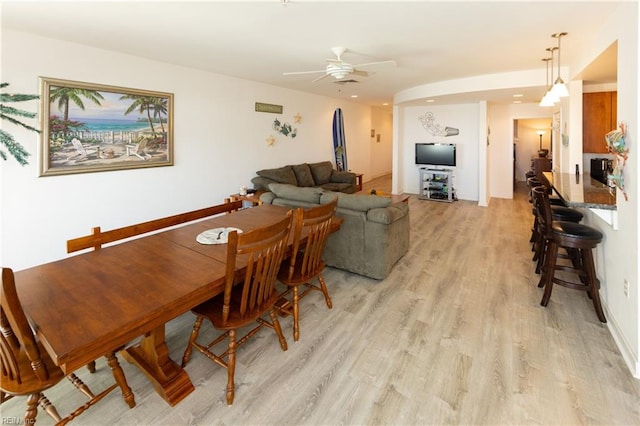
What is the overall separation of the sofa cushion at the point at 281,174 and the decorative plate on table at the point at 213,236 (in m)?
3.47

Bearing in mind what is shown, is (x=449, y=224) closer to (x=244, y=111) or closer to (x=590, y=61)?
(x=590, y=61)

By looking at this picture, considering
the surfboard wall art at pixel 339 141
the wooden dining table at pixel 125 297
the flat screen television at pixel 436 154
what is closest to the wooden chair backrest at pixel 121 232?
the wooden dining table at pixel 125 297

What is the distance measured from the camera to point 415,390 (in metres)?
1.89

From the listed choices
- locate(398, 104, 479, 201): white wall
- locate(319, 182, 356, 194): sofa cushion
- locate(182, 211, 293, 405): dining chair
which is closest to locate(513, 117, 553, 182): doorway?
locate(398, 104, 479, 201): white wall

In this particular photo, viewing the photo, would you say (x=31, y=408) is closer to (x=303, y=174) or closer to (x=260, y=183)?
(x=260, y=183)

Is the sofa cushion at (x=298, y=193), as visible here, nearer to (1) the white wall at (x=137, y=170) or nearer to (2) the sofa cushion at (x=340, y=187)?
(1) the white wall at (x=137, y=170)

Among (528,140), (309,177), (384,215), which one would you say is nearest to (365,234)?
(384,215)

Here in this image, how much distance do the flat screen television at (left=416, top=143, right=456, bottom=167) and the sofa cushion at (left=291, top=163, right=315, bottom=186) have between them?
2.96 m

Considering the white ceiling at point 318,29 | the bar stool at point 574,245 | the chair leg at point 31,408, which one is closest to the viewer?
the chair leg at point 31,408

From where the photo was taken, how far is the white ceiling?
2648mm

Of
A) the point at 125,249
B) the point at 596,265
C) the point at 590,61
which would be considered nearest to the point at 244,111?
the point at 125,249

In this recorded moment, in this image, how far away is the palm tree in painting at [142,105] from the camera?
406cm

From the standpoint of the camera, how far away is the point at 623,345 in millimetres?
2148

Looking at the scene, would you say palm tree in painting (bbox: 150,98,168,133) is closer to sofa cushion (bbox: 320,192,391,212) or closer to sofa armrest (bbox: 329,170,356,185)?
sofa cushion (bbox: 320,192,391,212)
